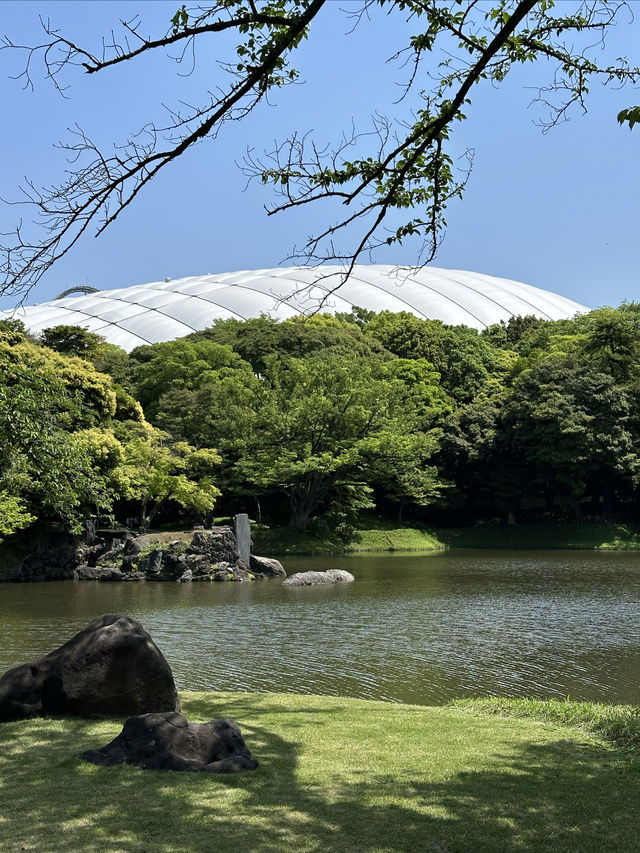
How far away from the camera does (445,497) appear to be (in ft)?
116

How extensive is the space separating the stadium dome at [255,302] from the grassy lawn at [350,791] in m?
45.5

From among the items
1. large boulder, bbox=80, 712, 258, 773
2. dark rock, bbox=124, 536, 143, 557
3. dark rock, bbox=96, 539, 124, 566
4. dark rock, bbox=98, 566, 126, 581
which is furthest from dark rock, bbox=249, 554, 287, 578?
large boulder, bbox=80, 712, 258, 773

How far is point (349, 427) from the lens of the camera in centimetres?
3025

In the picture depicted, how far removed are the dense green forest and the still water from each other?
753 centimetres

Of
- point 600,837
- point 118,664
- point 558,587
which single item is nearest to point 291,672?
point 118,664

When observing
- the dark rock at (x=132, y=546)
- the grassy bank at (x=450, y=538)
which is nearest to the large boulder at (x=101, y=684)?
the dark rock at (x=132, y=546)

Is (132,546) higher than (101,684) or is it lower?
higher

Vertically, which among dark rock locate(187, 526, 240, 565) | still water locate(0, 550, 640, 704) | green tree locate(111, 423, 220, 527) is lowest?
still water locate(0, 550, 640, 704)

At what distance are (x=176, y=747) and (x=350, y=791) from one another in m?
1.07

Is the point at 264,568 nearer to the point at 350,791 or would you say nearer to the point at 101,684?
the point at 101,684

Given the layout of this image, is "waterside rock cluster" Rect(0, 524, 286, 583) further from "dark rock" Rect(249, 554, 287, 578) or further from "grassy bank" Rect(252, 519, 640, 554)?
"grassy bank" Rect(252, 519, 640, 554)

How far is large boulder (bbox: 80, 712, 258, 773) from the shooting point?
169 inches

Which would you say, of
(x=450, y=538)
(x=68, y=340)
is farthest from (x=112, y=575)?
(x=450, y=538)

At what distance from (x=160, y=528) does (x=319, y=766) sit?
Result: 2653 cm
